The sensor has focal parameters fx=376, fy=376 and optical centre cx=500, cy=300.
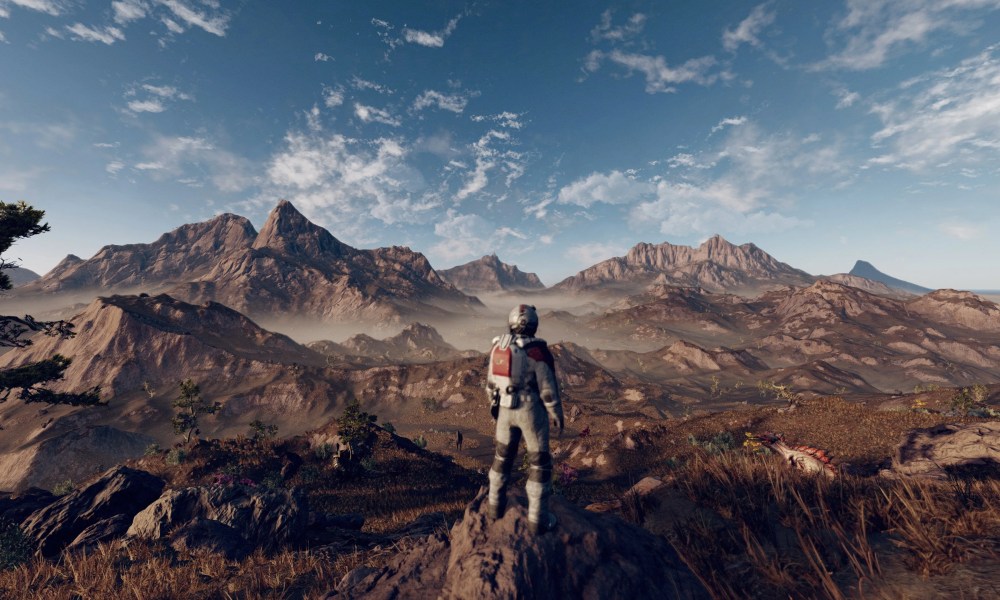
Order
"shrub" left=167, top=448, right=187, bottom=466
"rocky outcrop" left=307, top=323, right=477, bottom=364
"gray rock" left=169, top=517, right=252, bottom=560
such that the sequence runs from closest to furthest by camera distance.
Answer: "gray rock" left=169, top=517, right=252, bottom=560 → "shrub" left=167, top=448, right=187, bottom=466 → "rocky outcrop" left=307, top=323, right=477, bottom=364

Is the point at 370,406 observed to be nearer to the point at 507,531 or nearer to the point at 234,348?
the point at 234,348

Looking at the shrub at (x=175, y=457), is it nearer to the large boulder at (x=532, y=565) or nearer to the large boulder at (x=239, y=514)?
the large boulder at (x=239, y=514)

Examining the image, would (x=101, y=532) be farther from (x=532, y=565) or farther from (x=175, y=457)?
(x=532, y=565)

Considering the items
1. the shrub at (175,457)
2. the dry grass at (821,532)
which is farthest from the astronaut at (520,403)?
the shrub at (175,457)

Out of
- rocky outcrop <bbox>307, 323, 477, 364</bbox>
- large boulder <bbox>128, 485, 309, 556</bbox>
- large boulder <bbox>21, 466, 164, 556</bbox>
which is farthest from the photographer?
rocky outcrop <bbox>307, 323, 477, 364</bbox>

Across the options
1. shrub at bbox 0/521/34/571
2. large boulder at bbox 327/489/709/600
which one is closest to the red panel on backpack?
large boulder at bbox 327/489/709/600

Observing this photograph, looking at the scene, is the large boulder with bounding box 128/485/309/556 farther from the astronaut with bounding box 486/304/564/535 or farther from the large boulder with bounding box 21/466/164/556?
the astronaut with bounding box 486/304/564/535
